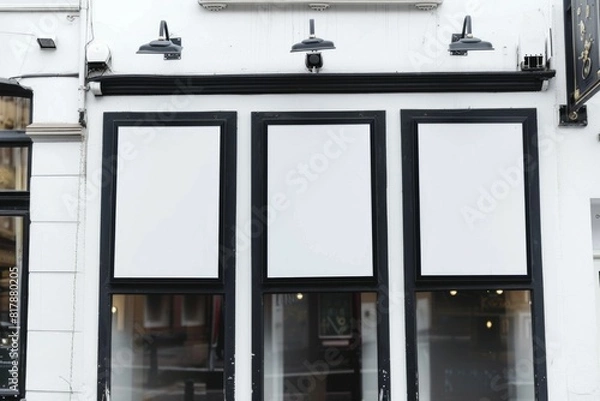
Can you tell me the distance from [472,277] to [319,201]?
1773 mm

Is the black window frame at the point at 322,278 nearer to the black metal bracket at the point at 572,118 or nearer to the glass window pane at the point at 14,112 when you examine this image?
the black metal bracket at the point at 572,118

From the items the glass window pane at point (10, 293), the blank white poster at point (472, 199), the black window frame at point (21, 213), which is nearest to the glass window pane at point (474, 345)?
the blank white poster at point (472, 199)

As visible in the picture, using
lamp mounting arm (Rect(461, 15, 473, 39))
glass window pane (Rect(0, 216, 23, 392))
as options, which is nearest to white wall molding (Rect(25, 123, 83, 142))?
glass window pane (Rect(0, 216, 23, 392))

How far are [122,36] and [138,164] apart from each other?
1438 mm

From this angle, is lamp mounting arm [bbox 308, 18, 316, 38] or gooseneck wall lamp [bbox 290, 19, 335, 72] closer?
gooseneck wall lamp [bbox 290, 19, 335, 72]

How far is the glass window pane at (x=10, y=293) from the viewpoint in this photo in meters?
7.02

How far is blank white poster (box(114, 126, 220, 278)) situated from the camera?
6.76m

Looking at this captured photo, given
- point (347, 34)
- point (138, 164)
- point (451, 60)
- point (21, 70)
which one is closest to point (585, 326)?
point (451, 60)

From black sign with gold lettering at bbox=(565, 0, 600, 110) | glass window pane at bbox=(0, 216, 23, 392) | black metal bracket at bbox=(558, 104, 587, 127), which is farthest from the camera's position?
glass window pane at bbox=(0, 216, 23, 392)

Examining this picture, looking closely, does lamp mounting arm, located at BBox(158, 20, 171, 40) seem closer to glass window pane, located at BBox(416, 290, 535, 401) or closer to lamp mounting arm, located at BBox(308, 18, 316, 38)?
lamp mounting arm, located at BBox(308, 18, 316, 38)

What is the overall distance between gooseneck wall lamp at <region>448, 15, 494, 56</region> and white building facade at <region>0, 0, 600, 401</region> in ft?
1.03

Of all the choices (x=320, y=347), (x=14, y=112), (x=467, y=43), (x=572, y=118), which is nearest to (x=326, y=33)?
(x=467, y=43)

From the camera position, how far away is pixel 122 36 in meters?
7.07

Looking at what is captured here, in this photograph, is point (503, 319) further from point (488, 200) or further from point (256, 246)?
point (256, 246)
